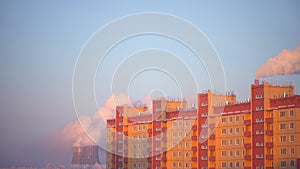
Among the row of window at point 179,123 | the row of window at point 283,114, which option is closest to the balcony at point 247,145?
the row of window at point 283,114

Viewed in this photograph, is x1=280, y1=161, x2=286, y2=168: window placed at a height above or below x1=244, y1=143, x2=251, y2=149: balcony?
below

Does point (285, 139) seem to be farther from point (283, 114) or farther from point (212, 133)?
point (212, 133)

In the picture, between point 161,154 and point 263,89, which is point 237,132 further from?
point 161,154

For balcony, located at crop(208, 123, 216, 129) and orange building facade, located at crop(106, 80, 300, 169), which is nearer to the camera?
orange building facade, located at crop(106, 80, 300, 169)

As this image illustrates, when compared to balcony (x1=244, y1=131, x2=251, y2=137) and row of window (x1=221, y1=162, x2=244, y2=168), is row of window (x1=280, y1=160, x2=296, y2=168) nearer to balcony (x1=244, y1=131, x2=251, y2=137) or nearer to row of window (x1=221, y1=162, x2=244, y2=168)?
balcony (x1=244, y1=131, x2=251, y2=137)

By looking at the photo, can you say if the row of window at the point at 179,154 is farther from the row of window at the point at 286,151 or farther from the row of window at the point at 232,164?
the row of window at the point at 286,151

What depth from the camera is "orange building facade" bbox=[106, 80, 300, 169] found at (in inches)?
2136

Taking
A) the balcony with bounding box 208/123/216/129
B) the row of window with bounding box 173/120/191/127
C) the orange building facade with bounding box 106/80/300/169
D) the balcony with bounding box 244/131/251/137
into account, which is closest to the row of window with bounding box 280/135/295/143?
the orange building facade with bounding box 106/80/300/169

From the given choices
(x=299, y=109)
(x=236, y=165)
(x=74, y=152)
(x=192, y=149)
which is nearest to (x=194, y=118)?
(x=192, y=149)

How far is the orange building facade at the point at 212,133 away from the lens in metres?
54.2

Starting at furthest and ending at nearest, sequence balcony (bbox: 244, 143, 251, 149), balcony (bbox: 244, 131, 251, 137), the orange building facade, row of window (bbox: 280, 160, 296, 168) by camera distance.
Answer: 1. balcony (bbox: 244, 131, 251, 137)
2. balcony (bbox: 244, 143, 251, 149)
3. the orange building facade
4. row of window (bbox: 280, 160, 296, 168)

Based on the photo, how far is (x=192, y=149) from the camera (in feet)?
211

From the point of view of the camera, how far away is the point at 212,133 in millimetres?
61656

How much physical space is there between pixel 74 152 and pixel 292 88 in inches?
1391
